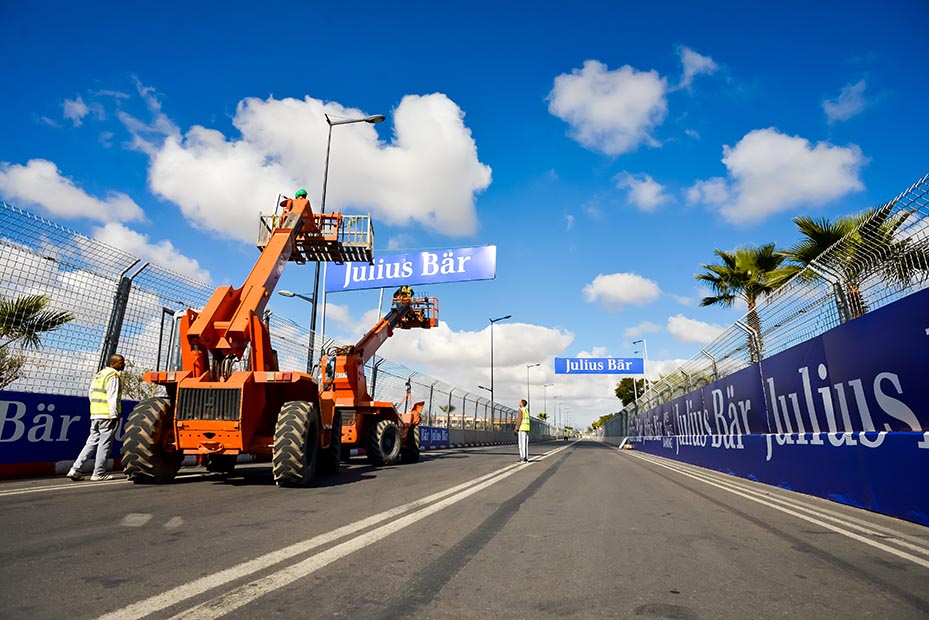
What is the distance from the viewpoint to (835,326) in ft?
21.4

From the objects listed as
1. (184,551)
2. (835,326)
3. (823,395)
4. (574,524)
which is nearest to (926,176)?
(835,326)

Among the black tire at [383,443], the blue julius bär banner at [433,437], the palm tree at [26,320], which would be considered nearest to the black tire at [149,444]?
the palm tree at [26,320]

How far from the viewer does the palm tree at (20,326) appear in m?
6.93

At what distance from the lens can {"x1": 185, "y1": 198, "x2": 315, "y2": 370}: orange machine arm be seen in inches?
277

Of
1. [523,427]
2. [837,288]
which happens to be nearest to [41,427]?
[523,427]

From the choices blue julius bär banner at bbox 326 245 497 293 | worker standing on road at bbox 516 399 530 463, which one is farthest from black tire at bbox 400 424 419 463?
blue julius bär banner at bbox 326 245 497 293

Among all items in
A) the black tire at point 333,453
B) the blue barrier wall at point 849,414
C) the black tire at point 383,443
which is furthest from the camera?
the black tire at point 383,443

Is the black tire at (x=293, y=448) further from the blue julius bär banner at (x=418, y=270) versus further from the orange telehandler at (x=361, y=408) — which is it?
the blue julius bär banner at (x=418, y=270)

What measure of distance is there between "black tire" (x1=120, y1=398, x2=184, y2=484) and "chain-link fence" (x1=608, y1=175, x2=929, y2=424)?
8.24m

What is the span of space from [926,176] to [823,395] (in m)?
3.04

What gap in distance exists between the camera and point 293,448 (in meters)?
6.50

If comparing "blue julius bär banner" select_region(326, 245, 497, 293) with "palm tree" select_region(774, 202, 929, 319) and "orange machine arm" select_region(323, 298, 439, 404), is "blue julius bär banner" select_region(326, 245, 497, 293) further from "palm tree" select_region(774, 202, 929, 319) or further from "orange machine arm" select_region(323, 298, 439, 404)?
"palm tree" select_region(774, 202, 929, 319)

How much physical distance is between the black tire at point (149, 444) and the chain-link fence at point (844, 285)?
27.0 feet

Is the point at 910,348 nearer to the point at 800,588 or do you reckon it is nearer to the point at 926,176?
the point at 926,176
